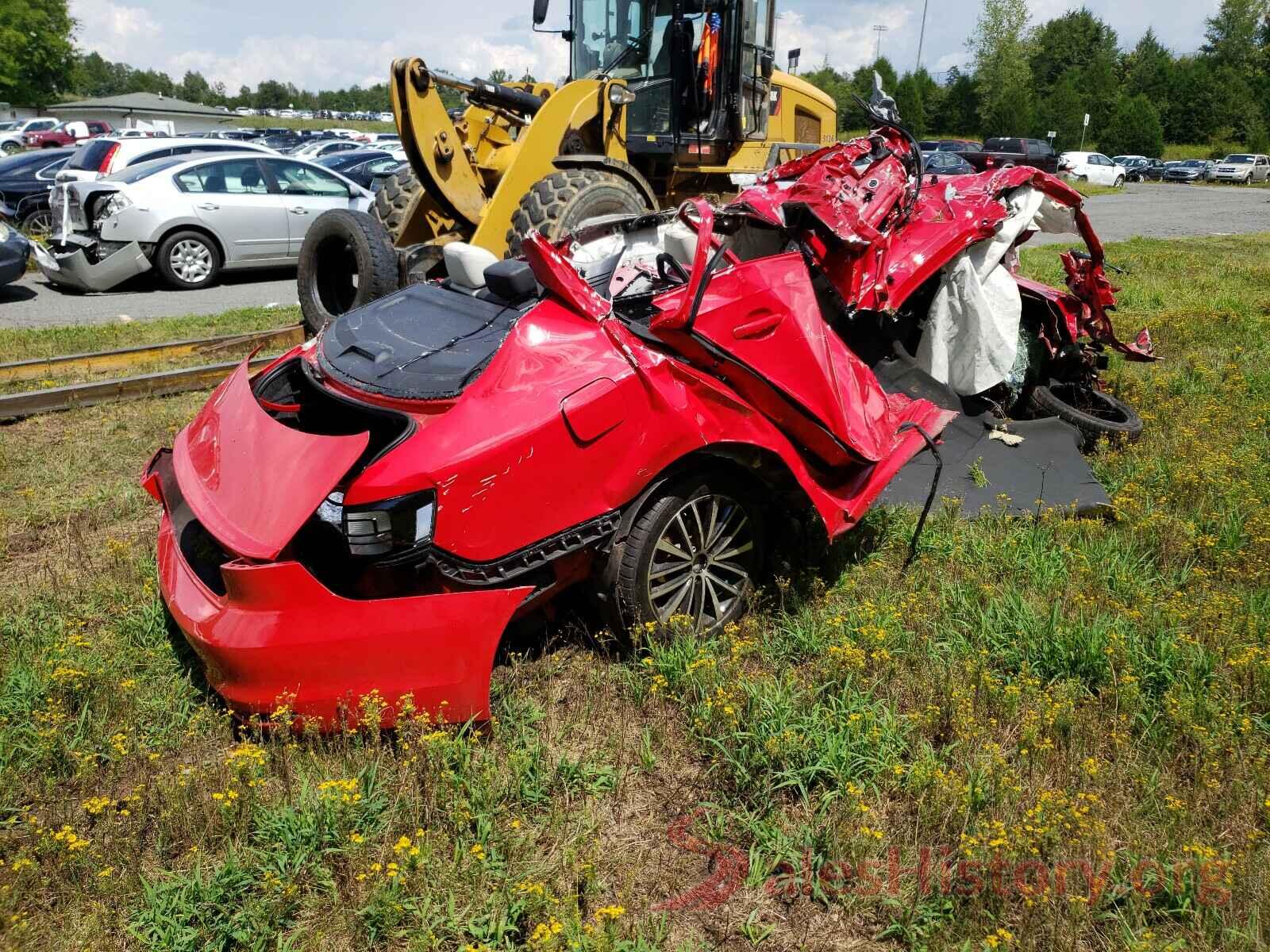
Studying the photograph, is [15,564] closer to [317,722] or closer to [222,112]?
[317,722]

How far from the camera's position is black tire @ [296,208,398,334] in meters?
7.16

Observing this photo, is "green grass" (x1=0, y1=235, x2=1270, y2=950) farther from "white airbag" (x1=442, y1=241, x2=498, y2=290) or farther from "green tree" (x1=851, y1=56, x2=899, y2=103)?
"green tree" (x1=851, y1=56, x2=899, y2=103)

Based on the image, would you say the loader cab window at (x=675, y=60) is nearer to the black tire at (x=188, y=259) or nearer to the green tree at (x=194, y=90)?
the black tire at (x=188, y=259)

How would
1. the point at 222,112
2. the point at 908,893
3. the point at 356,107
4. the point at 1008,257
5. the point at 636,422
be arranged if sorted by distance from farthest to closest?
the point at 356,107 < the point at 222,112 < the point at 1008,257 < the point at 636,422 < the point at 908,893

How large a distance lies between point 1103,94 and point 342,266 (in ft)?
208

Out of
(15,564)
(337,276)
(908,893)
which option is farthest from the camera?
(337,276)

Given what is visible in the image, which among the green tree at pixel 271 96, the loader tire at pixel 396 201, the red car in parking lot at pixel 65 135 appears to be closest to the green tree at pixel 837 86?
the red car in parking lot at pixel 65 135

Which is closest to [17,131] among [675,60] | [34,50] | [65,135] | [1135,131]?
[65,135]

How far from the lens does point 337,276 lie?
8.02 m

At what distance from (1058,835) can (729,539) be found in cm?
160

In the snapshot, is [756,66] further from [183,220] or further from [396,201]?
[183,220]

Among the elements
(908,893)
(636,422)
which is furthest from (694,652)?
(908,893)

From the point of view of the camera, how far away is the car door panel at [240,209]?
1247 centimetres

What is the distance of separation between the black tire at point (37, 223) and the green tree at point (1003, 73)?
5096cm
